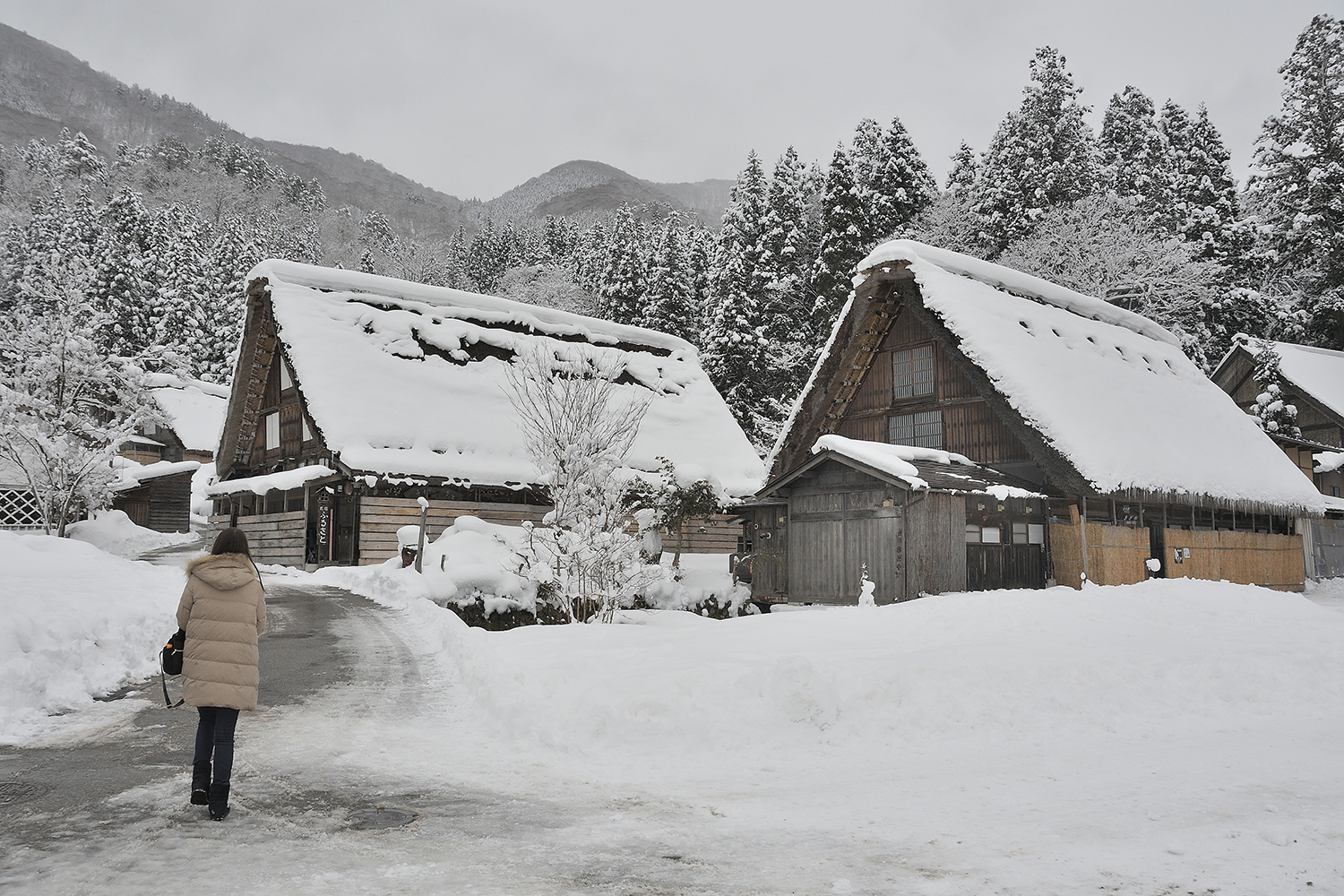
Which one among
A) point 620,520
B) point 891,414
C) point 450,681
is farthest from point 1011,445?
point 450,681

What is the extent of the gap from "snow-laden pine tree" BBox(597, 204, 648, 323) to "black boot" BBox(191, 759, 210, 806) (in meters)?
38.3

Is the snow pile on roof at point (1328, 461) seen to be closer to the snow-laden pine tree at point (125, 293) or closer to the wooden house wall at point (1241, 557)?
the wooden house wall at point (1241, 557)

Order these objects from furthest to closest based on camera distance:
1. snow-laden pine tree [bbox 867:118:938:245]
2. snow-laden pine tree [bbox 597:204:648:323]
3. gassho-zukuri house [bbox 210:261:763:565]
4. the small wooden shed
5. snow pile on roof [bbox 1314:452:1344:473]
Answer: snow-laden pine tree [bbox 597:204:648:323] → snow-laden pine tree [bbox 867:118:938:245] → snow pile on roof [bbox 1314:452:1344:473] → gassho-zukuri house [bbox 210:261:763:565] → the small wooden shed

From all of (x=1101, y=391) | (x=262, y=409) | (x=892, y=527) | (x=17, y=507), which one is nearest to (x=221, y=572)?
(x=892, y=527)

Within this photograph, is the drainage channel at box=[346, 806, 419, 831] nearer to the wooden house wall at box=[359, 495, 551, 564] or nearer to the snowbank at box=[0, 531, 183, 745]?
the snowbank at box=[0, 531, 183, 745]

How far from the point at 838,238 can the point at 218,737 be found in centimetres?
3534

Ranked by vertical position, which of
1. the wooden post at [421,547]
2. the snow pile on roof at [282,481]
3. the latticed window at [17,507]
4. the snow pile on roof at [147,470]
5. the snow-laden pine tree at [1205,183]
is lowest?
the wooden post at [421,547]

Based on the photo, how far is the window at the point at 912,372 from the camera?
69.8 ft

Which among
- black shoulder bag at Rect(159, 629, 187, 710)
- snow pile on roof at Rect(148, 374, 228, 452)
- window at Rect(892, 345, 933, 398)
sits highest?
snow pile on roof at Rect(148, 374, 228, 452)

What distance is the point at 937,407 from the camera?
2094 cm

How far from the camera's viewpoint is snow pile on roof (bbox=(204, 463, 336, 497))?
21.8 metres

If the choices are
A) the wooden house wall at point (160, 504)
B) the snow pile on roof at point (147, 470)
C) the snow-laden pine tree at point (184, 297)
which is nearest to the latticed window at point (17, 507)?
the snow pile on roof at point (147, 470)

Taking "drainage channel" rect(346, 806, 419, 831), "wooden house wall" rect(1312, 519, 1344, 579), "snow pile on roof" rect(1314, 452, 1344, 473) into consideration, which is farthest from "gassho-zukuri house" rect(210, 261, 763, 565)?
"snow pile on roof" rect(1314, 452, 1344, 473)

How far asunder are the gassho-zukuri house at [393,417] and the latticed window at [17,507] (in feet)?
19.2
